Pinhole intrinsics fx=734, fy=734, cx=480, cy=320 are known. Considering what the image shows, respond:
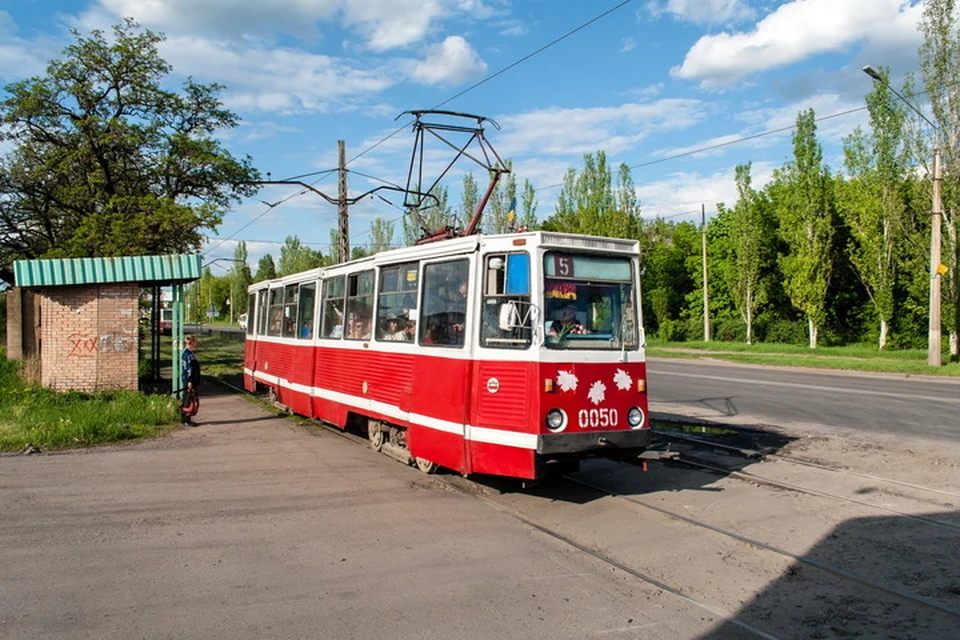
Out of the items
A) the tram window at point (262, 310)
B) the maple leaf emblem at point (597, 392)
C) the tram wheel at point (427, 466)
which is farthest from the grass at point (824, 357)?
the tram wheel at point (427, 466)

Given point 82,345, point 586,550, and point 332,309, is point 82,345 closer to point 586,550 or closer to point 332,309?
point 332,309

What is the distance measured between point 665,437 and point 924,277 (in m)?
26.7

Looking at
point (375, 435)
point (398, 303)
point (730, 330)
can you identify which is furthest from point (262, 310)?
point (730, 330)

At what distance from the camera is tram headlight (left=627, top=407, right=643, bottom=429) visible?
7867 mm

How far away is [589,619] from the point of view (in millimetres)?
4961

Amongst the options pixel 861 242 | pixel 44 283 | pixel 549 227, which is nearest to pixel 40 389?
pixel 44 283

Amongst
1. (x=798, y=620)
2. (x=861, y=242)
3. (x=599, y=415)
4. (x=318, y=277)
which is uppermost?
(x=861, y=242)

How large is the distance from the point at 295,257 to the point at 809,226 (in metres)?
60.0

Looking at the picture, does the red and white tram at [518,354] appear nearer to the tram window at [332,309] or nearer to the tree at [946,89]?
the tram window at [332,309]

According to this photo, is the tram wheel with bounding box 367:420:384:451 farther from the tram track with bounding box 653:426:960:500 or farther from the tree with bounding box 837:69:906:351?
the tree with bounding box 837:69:906:351

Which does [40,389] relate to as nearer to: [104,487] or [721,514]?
[104,487]

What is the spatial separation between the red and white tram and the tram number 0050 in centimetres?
1

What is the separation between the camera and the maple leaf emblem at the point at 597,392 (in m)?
7.59

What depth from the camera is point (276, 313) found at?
51.9ft
